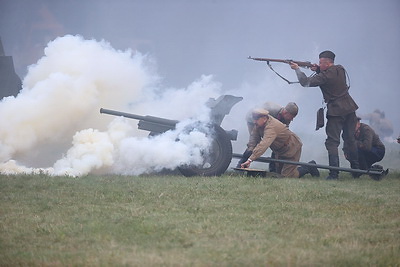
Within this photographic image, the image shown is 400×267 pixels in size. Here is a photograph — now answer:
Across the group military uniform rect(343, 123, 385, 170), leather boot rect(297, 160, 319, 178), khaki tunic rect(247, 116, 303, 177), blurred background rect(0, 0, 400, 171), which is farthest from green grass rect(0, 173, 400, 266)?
blurred background rect(0, 0, 400, 171)

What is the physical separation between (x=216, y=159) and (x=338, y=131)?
2.21 metres

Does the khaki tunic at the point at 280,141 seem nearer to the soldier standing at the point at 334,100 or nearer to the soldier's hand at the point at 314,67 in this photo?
the soldier standing at the point at 334,100

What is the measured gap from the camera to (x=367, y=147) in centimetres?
1109

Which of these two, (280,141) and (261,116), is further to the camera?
(280,141)

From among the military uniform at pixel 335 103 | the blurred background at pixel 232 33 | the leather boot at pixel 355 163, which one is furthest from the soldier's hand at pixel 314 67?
the blurred background at pixel 232 33

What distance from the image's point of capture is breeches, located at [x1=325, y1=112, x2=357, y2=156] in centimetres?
1026

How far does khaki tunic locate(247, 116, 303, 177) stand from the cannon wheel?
1.57ft

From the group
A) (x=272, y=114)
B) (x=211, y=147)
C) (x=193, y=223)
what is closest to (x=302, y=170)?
(x=272, y=114)

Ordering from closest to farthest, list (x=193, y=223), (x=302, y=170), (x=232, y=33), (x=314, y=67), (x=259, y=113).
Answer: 1. (x=193, y=223)
2. (x=259, y=113)
3. (x=314, y=67)
4. (x=302, y=170)
5. (x=232, y=33)

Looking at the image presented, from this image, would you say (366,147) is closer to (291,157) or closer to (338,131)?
(338,131)

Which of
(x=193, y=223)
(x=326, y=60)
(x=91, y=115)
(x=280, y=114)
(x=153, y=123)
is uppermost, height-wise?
(x=326, y=60)

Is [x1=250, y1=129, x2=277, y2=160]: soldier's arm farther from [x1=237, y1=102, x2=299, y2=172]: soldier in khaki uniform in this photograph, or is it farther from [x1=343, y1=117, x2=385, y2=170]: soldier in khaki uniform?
[x1=343, y1=117, x2=385, y2=170]: soldier in khaki uniform

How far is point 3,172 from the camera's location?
30.6 ft

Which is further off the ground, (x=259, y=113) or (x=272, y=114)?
(x=272, y=114)
